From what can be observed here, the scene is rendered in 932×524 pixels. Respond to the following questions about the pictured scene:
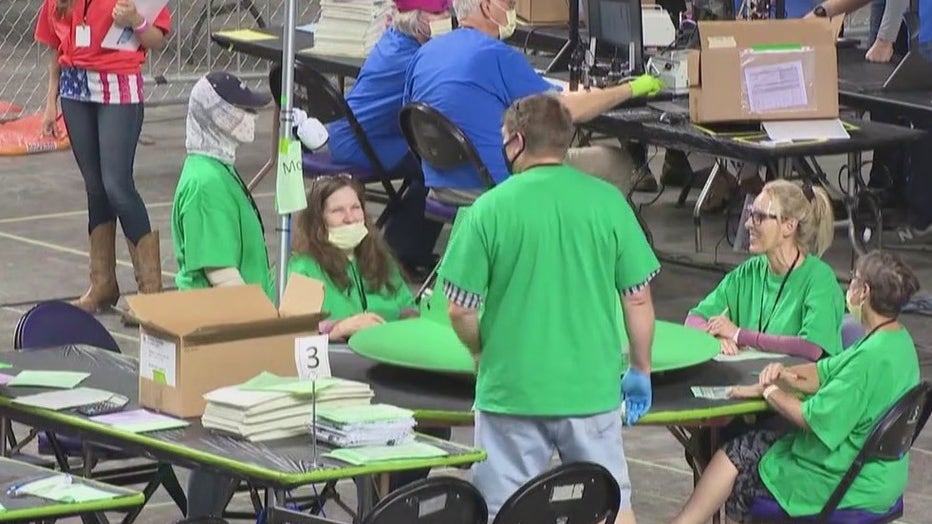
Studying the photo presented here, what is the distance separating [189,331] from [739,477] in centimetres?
156

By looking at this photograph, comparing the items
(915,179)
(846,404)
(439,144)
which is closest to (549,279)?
(846,404)

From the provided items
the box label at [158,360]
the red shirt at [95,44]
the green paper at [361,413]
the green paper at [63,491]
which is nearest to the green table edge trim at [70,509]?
the green paper at [63,491]

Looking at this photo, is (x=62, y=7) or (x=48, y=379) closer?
(x=48, y=379)

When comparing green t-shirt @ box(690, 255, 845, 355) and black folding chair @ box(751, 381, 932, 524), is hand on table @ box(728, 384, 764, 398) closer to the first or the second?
black folding chair @ box(751, 381, 932, 524)

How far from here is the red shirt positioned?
8617 mm

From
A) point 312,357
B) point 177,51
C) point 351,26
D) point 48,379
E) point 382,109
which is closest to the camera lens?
point 312,357

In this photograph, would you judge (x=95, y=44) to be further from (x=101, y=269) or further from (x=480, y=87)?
(x=480, y=87)

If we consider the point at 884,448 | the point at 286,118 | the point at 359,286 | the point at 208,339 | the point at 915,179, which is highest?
the point at 286,118

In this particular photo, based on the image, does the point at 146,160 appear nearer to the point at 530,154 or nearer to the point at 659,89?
the point at 659,89

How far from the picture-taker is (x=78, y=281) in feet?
31.8

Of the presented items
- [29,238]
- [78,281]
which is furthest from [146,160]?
[78,281]

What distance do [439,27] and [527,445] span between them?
441 cm

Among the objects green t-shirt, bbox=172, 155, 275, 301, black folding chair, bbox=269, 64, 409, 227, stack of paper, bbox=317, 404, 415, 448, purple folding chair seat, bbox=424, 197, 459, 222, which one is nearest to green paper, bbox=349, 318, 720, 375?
stack of paper, bbox=317, 404, 415, 448

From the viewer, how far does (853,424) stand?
5.49 metres
